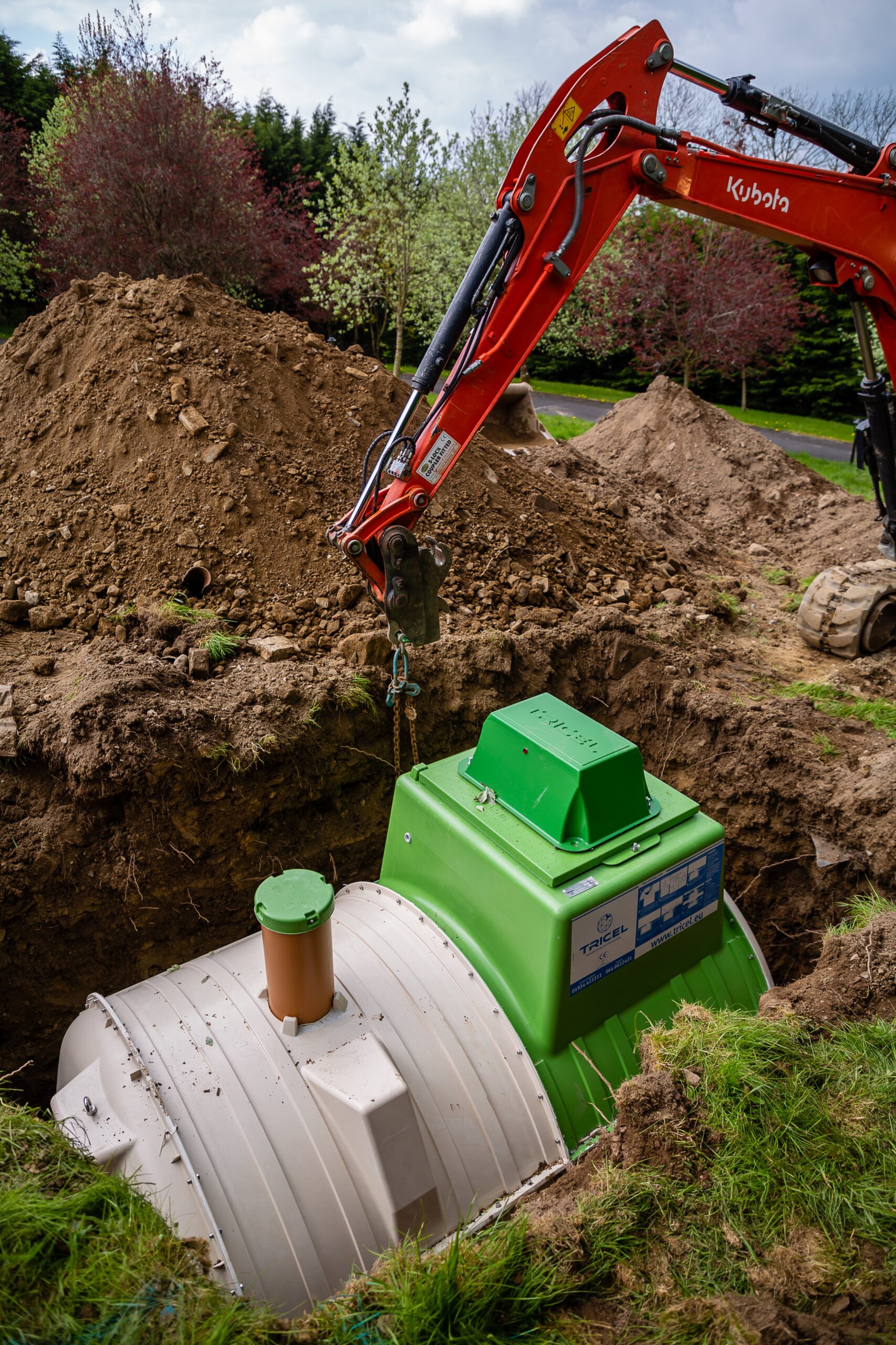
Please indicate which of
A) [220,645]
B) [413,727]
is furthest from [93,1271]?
[220,645]

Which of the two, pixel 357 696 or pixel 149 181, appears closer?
pixel 357 696

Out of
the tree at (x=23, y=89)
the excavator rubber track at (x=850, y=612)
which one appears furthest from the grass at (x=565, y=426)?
the tree at (x=23, y=89)

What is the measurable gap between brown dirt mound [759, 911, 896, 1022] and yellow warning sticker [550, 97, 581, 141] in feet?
13.4

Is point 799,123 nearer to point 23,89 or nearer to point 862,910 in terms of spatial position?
point 862,910

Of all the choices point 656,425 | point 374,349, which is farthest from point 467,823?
point 374,349

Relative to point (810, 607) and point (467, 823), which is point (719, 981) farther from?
point (810, 607)

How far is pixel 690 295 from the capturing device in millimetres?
17375

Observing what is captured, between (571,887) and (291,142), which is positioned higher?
(291,142)

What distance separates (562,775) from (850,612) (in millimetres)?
4838

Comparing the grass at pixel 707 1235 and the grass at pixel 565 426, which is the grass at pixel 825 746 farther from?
the grass at pixel 565 426

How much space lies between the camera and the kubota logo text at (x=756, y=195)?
15.9ft

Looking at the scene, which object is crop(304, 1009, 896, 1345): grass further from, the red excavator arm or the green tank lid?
the red excavator arm

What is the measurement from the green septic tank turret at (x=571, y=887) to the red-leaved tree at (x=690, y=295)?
51.8 ft

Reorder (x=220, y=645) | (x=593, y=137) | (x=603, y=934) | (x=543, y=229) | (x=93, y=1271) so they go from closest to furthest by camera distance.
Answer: (x=93, y=1271)
(x=603, y=934)
(x=593, y=137)
(x=543, y=229)
(x=220, y=645)
